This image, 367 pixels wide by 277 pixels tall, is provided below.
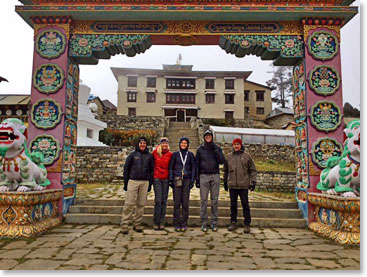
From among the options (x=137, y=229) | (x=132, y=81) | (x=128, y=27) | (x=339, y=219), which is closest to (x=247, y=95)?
(x=132, y=81)

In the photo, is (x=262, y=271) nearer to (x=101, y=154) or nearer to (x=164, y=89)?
(x=101, y=154)

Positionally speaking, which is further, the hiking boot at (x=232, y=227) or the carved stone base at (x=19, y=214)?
the hiking boot at (x=232, y=227)

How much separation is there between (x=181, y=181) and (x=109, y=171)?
24.8 feet

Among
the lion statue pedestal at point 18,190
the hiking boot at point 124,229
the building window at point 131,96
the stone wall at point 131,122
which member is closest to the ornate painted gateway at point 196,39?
the lion statue pedestal at point 18,190

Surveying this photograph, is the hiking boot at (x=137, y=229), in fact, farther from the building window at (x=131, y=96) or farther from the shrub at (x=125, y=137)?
the building window at (x=131, y=96)

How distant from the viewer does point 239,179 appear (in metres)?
5.00

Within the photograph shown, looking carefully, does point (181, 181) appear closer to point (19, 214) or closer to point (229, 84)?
point (19, 214)

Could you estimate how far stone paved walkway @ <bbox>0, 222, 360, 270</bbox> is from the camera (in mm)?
A: 3229

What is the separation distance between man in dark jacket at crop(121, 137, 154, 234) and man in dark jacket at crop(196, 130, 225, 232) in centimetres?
90

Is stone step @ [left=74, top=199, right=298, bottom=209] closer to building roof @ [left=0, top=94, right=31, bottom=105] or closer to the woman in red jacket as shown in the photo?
the woman in red jacket

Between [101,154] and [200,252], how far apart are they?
914 centimetres

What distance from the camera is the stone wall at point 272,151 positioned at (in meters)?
16.6

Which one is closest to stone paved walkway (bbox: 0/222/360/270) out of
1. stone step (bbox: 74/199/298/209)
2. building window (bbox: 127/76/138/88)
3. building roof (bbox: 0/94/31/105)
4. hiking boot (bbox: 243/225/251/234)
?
hiking boot (bbox: 243/225/251/234)

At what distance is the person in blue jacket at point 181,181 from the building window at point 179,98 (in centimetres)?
2768
